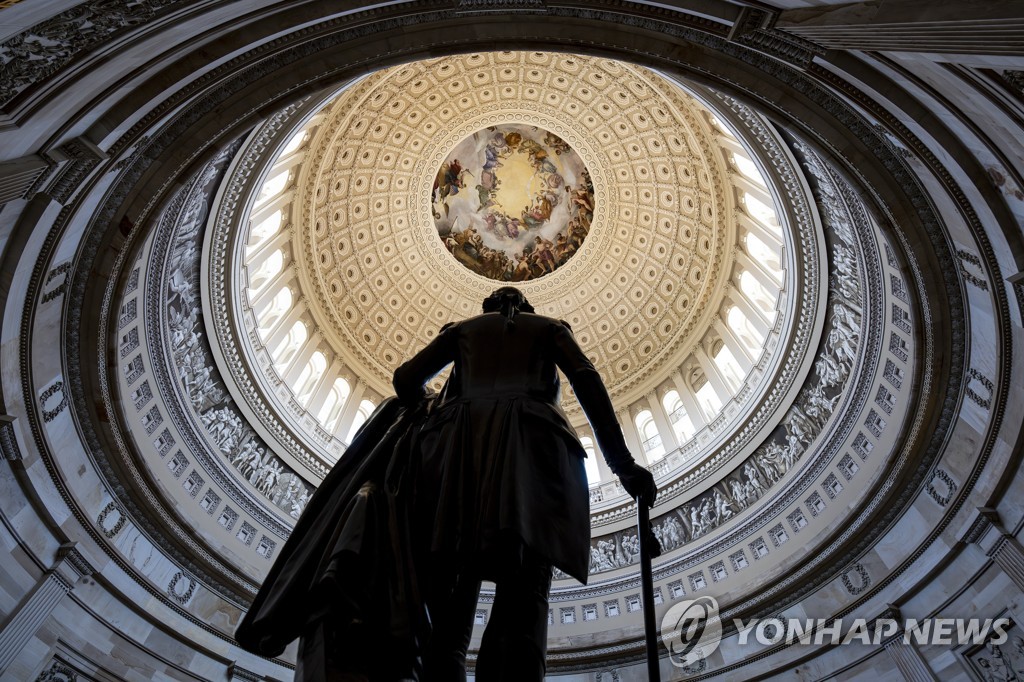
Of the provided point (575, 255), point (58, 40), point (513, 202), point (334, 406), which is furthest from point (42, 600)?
point (513, 202)

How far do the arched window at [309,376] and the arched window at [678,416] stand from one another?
42.1ft

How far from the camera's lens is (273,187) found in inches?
810

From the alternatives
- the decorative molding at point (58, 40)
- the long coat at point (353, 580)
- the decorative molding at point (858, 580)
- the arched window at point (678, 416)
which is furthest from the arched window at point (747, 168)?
the long coat at point (353, 580)

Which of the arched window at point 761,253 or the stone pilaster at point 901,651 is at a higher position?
the arched window at point 761,253

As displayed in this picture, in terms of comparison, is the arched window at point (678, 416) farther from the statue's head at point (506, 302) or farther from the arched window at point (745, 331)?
the statue's head at point (506, 302)

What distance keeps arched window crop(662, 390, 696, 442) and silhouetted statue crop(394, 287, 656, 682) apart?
1782cm

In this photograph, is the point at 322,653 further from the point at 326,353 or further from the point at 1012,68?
the point at 326,353

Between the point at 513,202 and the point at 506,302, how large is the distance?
25.9 metres

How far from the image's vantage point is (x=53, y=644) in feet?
29.6

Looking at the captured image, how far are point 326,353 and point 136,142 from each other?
1710cm

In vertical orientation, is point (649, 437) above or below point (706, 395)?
below

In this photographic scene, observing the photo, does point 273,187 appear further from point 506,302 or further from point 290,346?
point 506,302

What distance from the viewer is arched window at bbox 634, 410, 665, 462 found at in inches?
840

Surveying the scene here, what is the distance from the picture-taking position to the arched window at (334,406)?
21.3 metres
